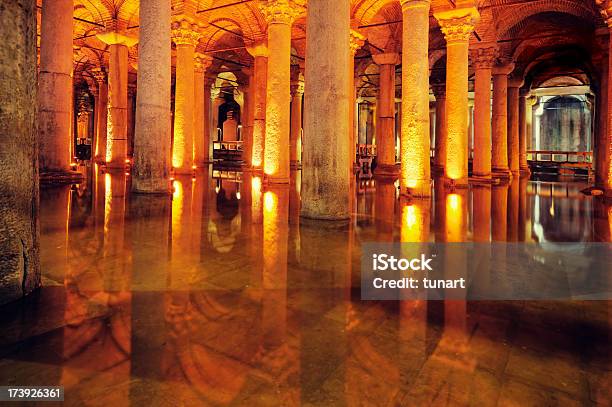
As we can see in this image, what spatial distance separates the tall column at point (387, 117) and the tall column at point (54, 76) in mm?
12134

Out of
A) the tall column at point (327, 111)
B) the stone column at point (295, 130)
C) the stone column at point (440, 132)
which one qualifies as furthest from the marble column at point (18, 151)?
the stone column at point (440, 132)

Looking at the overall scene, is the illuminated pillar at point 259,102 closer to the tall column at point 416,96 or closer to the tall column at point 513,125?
the tall column at point 416,96

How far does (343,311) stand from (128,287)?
66.3 inches

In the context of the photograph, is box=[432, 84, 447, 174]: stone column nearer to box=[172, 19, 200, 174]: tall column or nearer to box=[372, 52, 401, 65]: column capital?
box=[372, 52, 401, 65]: column capital

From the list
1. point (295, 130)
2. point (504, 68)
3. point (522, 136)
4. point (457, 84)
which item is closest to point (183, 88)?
point (457, 84)

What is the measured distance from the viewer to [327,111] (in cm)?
660

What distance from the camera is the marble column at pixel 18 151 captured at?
9.65 feet

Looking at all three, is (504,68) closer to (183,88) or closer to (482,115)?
(482,115)

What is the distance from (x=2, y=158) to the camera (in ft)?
9.79

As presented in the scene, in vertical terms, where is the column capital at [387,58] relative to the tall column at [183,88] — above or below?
above

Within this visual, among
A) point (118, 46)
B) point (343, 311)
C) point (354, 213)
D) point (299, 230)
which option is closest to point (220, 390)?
point (343, 311)

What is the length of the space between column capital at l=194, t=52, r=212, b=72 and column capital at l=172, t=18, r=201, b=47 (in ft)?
17.5

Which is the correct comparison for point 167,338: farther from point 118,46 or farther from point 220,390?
point 118,46

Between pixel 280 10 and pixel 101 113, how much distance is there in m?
16.1
